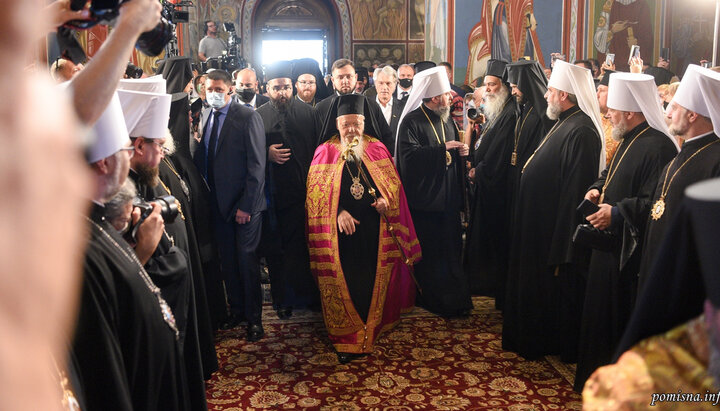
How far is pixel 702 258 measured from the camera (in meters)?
0.99

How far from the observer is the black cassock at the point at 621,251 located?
357 centimetres

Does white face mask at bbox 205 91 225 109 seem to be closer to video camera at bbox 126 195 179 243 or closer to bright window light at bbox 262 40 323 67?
video camera at bbox 126 195 179 243

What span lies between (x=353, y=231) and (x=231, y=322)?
1427mm

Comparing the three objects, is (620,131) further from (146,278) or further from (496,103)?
(146,278)

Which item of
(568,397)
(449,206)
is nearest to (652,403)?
(568,397)

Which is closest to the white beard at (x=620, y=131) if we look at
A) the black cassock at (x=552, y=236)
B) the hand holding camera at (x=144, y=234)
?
the black cassock at (x=552, y=236)

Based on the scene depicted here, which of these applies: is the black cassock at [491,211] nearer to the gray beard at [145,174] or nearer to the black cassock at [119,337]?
the gray beard at [145,174]

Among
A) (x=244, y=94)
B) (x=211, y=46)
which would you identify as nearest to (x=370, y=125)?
(x=244, y=94)

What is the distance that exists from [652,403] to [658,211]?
253 cm

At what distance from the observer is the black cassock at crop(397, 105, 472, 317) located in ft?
17.6

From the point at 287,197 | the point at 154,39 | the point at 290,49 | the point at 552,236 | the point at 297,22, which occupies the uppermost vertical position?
the point at 297,22

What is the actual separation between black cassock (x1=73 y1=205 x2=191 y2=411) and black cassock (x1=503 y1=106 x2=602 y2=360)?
9.66ft

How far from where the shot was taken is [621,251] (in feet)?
12.1

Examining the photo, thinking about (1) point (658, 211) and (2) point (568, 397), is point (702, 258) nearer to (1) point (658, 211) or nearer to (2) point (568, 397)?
(1) point (658, 211)
